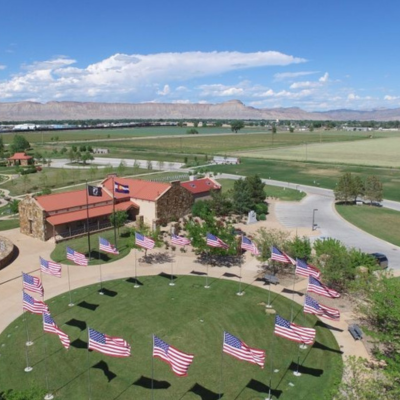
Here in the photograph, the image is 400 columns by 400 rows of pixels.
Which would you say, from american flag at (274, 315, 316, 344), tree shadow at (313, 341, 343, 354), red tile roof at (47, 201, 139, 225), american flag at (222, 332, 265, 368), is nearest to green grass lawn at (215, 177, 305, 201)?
red tile roof at (47, 201, 139, 225)

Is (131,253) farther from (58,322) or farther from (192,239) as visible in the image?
(58,322)

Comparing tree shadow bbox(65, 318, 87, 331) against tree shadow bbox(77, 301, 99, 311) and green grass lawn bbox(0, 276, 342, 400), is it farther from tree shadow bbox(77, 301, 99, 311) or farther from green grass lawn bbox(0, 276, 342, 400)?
tree shadow bbox(77, 301, 99, 311)

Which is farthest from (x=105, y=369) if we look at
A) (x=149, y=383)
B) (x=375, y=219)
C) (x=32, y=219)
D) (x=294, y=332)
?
(x=375, y=219)

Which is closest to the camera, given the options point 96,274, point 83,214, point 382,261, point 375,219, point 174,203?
point 96,274

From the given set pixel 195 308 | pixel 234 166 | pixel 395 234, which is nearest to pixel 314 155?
pixel 234 166

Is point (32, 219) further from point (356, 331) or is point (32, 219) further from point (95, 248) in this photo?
point (356, 331)

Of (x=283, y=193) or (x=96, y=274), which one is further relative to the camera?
(x=283, y=193)
